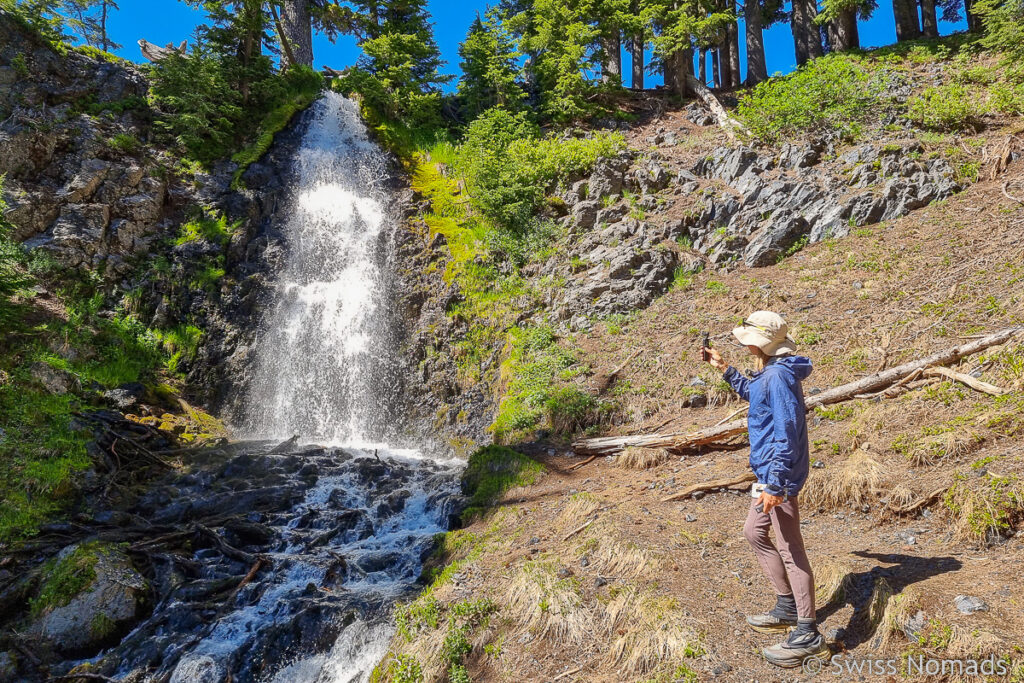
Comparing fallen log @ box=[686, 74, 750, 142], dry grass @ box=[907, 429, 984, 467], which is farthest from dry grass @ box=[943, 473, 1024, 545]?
fallen log @ box=[686, 74, 750, 142]

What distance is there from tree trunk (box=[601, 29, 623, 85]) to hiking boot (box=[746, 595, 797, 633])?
21.6 meters

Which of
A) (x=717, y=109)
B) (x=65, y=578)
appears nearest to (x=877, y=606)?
(x=65, y=578)

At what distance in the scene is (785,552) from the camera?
3.40 meters

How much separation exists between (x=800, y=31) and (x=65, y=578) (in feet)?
96.0

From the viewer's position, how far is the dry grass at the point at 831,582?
3791mm

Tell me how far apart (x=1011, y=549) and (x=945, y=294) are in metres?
5.43

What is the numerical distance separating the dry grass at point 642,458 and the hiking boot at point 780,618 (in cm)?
393

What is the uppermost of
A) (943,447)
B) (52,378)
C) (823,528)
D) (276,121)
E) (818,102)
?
(276,121)

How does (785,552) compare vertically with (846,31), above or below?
below

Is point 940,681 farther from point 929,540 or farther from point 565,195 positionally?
point 565,195

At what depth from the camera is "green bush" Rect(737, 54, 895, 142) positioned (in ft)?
44.2

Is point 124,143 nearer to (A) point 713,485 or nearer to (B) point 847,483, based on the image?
(A) point 713,485

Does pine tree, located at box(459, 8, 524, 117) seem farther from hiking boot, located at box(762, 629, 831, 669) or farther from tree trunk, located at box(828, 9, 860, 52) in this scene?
hiking boot, located at box(762, 629, 831, 669)

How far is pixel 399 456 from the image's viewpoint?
11.6 metres
